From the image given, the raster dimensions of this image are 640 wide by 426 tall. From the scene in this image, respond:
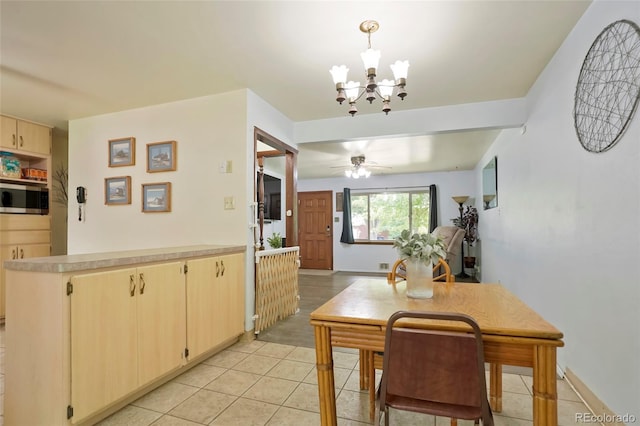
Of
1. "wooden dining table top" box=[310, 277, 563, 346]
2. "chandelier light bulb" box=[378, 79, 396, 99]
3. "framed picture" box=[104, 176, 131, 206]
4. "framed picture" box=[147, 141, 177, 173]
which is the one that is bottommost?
"wooden dining table top" box=[310, 277, 563, 346]

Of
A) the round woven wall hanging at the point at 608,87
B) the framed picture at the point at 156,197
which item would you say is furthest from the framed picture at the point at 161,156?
the round woven wall hanging at the point at 608,87

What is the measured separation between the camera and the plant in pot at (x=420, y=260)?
61.6 inches

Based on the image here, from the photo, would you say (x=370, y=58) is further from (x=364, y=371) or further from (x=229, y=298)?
(x=229, y=298)

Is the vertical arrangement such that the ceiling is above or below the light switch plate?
above

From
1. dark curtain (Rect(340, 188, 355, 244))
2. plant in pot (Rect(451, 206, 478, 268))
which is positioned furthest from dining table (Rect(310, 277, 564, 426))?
dark curtain (Rect(340, 188, 355, 244))

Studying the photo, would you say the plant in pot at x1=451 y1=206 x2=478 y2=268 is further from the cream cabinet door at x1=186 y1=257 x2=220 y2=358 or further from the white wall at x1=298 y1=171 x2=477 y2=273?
the cream cabinet door at x1=186 y1=257 x2=220 y2=358

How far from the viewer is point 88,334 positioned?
5.23 ft

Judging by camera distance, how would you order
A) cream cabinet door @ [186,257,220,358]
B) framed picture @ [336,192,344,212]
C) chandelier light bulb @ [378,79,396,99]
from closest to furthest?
1. chandelier light bulb @ [378,79,396,99]
2. cream cabinet door @ [186,257,220,358]
3. framed picture @ [336,192,344,212]

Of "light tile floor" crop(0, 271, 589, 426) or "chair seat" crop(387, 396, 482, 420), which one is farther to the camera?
"light tile floor" crop(0, 271, 589, 426)

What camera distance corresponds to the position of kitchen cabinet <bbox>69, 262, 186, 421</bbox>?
156 centimetres

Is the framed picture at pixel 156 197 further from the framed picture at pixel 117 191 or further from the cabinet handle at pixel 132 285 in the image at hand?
the cabinet handle at pixel 132 285

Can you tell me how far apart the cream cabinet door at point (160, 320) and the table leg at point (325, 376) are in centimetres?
119

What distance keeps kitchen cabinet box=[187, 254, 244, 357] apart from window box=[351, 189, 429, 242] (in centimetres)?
493

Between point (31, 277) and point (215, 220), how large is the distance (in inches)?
62.0
